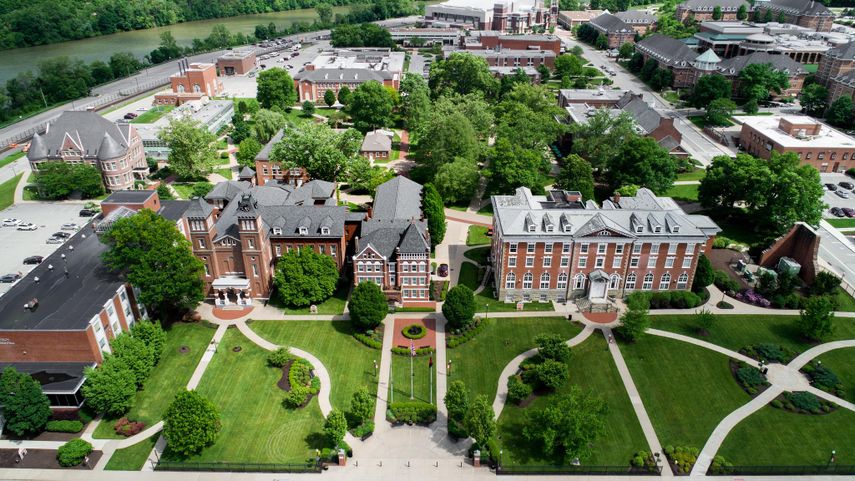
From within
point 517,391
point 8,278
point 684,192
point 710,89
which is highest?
point 710,89

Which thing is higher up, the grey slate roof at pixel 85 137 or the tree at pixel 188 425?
the grey slate roof at pixel 85 137

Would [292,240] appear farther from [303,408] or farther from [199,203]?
[303,408]

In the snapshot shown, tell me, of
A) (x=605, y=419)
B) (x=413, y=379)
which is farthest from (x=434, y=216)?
(x=605, y=419)

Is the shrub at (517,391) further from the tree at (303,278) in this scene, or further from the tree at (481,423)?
the tree at (303,278)

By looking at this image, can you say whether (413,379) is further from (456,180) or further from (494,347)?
(456,180)

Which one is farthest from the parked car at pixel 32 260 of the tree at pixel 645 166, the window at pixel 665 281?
the tree at pixel 645 166
